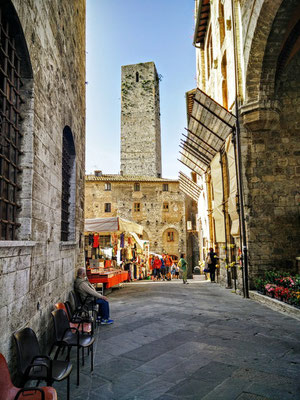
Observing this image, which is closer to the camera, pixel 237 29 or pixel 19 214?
pixel 19 214

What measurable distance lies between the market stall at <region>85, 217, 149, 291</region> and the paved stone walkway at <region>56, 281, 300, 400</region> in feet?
7.73

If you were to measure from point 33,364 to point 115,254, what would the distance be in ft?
38.6

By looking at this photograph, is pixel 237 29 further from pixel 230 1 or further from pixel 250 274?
pixel 250 274

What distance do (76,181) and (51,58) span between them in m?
2.98

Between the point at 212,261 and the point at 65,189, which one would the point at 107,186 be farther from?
the point at 65,189

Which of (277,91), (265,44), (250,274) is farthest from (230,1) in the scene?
(250,274)

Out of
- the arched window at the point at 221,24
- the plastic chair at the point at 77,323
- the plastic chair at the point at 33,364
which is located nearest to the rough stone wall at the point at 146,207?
the arched window at the point at 221,24

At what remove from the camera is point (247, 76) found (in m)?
8.69

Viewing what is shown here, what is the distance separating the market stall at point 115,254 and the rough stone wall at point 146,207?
33.9 ft

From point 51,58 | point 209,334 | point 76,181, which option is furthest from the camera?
point 76,181

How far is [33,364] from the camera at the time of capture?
7.95ft

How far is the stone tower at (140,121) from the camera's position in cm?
3550

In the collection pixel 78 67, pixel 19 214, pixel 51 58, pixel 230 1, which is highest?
pixel 230 1

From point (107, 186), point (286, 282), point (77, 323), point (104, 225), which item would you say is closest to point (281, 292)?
point (286, 282)
